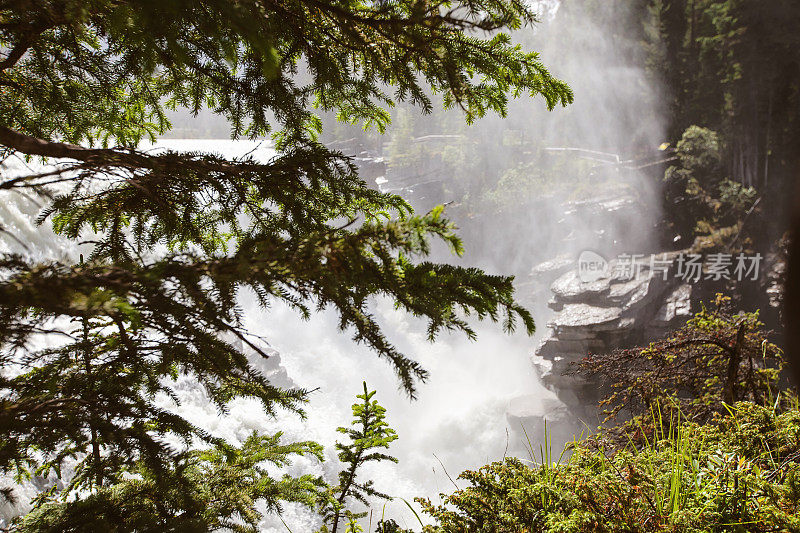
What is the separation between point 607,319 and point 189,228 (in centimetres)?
1547

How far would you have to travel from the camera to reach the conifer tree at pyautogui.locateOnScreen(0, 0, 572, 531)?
4.17 ft

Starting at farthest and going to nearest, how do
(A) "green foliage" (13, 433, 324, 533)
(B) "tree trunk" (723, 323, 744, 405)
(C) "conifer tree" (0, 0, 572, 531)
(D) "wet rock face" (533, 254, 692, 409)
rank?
(D) "wet rock face" (533, 254, 692, 409) < (B) "tree trunk" (723, 323, 744, 405) < (A) "green foliage" (13, 433, 324, 533) < (C) "conifer tree" (0, 0, 572, 531)

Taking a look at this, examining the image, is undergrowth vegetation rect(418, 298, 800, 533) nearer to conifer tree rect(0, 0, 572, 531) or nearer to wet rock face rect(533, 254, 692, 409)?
conifer tree rect(0, 0, 572, 531)

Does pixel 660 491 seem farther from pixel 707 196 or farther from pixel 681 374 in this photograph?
pixel 707 196

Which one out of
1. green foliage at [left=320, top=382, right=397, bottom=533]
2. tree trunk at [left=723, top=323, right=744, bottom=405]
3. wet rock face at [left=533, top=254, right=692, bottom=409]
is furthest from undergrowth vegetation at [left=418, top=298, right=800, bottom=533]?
wet rock face at [left=533, top=254, right=692, bottom=409]

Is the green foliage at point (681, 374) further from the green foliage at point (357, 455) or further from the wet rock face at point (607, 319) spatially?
the wet rock face at point (607, 319)

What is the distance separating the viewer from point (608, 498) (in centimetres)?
180

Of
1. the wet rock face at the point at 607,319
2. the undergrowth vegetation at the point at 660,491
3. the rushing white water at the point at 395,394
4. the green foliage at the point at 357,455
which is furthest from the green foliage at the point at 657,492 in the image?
the wet rock face at the point at 607,319

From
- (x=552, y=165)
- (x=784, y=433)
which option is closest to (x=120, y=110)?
(x=784, y=433)

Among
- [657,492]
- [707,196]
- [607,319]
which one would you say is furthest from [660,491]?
[707,196]

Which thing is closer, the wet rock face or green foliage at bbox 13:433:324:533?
green foliage at bbox 13:433:324:533

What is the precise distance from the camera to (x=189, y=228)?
101 inches

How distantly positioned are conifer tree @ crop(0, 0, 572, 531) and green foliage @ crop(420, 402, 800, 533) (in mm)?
807

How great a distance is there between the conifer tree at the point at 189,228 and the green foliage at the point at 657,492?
0.81 m
